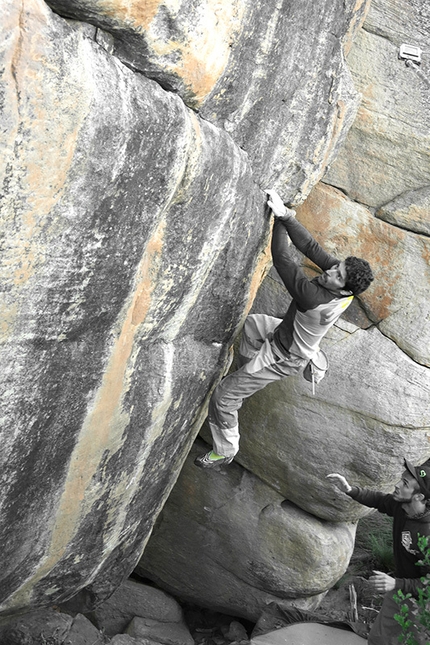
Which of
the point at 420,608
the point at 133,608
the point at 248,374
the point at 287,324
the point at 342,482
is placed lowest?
the point at 133,608

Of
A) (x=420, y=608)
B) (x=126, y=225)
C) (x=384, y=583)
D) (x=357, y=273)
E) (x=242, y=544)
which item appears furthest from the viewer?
(x=242, y=544)

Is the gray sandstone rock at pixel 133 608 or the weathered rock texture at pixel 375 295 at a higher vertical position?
the weathered rock texture at pixel 375 295

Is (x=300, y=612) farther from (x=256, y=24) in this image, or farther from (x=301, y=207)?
(x=256, y=24)

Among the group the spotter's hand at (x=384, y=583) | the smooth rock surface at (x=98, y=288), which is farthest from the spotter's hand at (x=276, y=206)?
the spotter's hand at (x=384, y=583)

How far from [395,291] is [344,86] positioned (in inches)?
76.3

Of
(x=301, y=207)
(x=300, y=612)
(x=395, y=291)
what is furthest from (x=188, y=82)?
(x=300, y=612)

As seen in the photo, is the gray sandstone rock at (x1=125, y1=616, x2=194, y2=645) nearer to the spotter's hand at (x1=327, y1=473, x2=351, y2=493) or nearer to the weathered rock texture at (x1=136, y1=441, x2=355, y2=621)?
the weathered rock texture at (x1=136, y1=441, x2=355, y2=621)

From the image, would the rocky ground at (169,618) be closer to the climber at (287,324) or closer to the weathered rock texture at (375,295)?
the weathered rock texture at (375,295)

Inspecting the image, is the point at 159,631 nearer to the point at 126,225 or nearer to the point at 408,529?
the point at 408,529

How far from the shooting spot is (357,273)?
16.4 ft

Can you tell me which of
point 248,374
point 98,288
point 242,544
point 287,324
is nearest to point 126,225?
point 98,288

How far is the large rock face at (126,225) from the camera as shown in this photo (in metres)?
3.34

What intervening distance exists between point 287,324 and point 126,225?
6.85 feet

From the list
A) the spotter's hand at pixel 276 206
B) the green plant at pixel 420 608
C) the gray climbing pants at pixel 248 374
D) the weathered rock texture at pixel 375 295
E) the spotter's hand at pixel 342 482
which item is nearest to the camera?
the green plant at pixel 420 608
